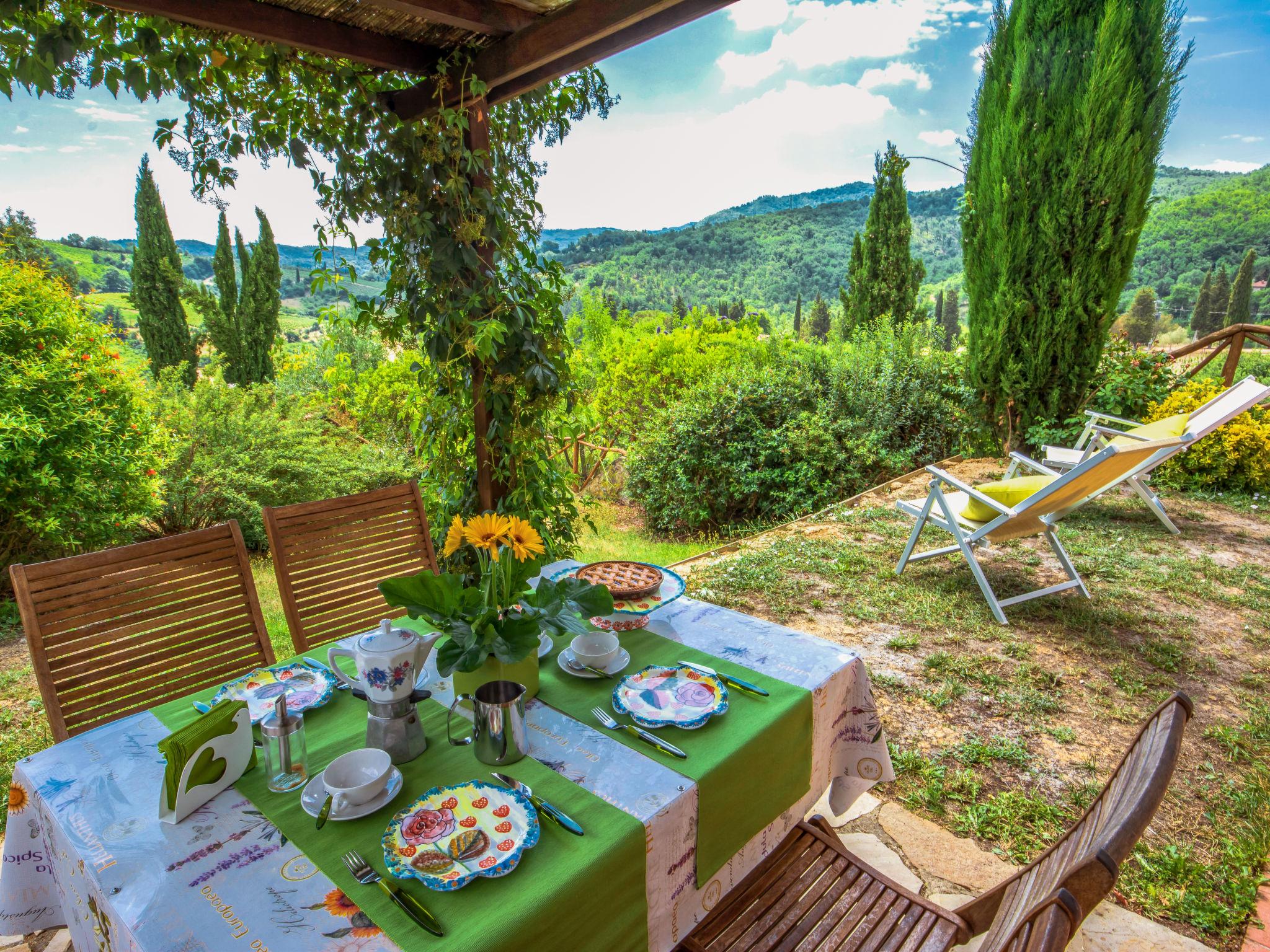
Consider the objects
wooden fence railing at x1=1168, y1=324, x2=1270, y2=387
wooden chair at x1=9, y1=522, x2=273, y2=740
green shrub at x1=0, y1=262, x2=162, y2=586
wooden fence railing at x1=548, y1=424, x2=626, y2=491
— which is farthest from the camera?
wooden fence railing at x1=548, y1=424, x2=626, y2=491

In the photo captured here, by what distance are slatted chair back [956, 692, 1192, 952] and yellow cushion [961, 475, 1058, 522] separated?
255cm

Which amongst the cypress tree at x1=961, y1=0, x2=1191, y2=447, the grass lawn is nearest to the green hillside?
the cypress tree at x1=961, y1=0, x2=1191, y2=447

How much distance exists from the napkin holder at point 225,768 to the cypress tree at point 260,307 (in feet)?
33.6

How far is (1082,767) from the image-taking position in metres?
2.06

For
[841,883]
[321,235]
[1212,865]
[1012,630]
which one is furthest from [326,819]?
[1012,630]

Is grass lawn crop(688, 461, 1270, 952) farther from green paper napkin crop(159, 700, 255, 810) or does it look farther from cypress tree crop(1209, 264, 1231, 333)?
cypress tree crop(1209, 264, 1231, 333)

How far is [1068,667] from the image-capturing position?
266 cm

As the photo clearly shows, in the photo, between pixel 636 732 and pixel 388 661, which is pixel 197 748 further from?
pixel 636 732

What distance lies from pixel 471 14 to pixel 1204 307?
475 inches

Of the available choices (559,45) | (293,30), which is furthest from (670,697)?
(293,30)

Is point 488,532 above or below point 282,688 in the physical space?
above

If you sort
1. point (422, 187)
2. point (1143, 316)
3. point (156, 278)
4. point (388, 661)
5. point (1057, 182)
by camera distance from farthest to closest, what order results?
point (1143, 316) < point (156, 278) < point (1057, 182) < point (422, 187) < point (388, 661)

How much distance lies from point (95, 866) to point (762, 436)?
499 cm

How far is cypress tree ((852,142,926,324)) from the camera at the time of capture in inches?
375
